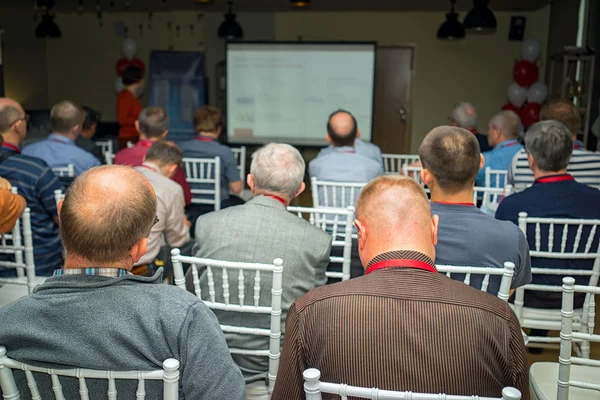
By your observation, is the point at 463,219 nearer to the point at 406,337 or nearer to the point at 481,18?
the point at 406,337

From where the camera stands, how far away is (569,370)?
148 cm

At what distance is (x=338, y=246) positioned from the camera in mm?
2379

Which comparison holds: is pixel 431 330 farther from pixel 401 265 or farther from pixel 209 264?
pixel 209 264

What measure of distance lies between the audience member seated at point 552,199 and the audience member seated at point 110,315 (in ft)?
5.68

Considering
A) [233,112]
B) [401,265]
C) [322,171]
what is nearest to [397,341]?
[401,265]

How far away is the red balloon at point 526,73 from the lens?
25.6ft

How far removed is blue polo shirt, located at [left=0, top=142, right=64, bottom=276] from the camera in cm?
263

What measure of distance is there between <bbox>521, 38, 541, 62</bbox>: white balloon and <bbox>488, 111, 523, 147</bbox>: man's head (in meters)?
4.33

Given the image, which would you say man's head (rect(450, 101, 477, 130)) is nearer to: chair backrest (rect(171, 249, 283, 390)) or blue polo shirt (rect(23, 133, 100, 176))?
blue polo shirt (rect(23, 133, 100, 176))

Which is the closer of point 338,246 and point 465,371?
point 465,371

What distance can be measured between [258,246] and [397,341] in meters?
0.80

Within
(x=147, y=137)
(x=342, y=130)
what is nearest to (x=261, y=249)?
(x=342, y=130)

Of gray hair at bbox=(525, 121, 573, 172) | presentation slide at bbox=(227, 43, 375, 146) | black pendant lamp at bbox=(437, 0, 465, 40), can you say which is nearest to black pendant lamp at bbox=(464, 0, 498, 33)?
black pendant lamp at bbox=(437, 0, 465, 40)

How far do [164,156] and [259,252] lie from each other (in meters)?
1.40
